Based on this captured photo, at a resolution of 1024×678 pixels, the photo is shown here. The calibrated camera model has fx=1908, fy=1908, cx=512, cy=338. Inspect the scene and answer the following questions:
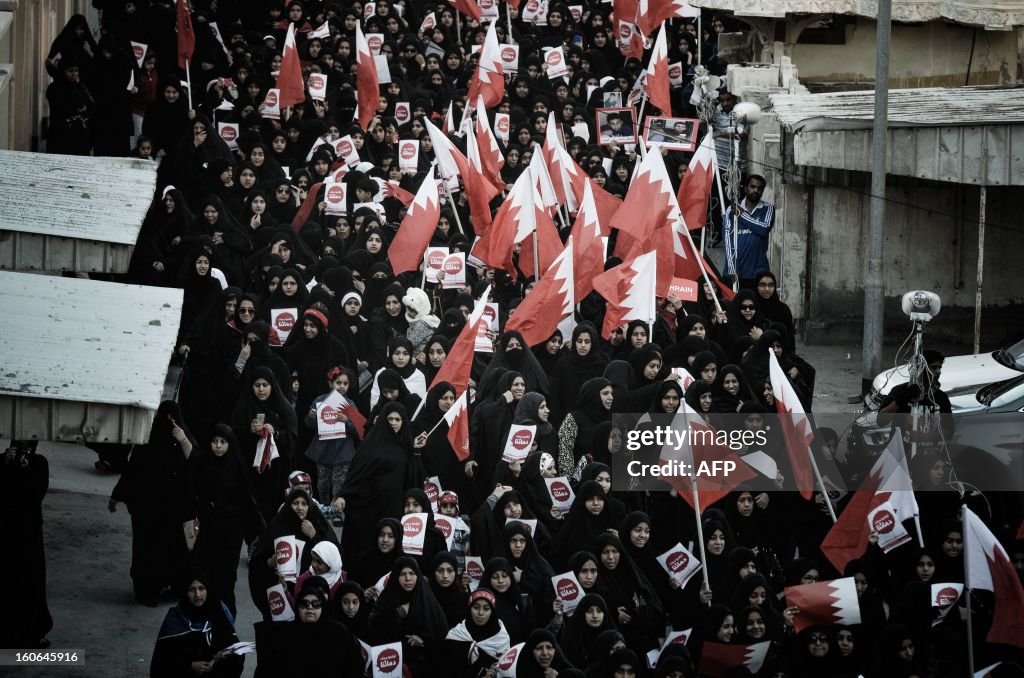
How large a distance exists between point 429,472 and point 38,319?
3580mm

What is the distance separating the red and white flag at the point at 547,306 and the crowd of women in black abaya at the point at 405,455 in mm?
169

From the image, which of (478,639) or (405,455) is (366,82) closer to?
(405,455)

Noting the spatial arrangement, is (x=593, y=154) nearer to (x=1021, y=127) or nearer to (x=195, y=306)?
(x=1021, y=127)

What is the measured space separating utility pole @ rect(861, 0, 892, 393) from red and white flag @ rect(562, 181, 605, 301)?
10.9ft

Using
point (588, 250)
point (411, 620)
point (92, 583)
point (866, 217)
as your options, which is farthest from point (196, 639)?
point (866, 217)

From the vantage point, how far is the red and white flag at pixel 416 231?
15383mm

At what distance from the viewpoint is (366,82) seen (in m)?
19.1

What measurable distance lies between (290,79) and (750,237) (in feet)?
16.7

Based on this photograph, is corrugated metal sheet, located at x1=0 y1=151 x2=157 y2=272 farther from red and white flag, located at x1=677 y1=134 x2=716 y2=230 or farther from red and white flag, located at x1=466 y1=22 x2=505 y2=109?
red and white flag, located at x1=466 y1=22 x2=505 y2=109

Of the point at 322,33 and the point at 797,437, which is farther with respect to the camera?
the point at 322,33

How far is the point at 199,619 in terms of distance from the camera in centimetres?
976

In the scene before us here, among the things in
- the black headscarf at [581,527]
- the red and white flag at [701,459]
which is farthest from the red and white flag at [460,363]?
the black headscarf at [581,527]

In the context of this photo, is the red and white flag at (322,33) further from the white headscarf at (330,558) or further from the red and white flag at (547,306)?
the white headscarf at (330,558)

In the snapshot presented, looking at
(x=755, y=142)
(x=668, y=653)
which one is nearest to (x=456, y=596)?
(x=668, y=653)
